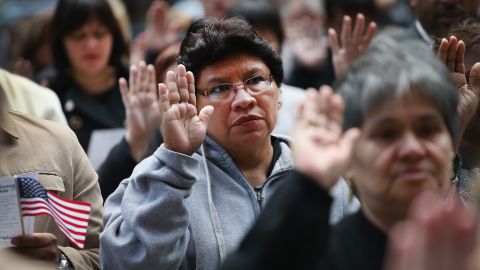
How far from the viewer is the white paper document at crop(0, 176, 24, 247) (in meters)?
3.37

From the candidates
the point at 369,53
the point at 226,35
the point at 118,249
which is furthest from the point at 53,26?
the point at 369,53

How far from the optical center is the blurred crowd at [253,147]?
7.80 feet

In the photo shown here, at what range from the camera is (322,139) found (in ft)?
7.97

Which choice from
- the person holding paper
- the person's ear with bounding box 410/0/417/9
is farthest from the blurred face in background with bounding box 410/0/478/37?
the person holding paper

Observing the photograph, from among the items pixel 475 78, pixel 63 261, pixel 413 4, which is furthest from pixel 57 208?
pixel 413 4

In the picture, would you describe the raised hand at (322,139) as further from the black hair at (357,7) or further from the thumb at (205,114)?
the black hair at (357,7)

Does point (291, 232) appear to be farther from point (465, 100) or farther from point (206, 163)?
point (465, 100)

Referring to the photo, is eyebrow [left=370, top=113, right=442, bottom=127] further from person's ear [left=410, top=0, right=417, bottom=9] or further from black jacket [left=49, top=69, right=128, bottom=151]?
black jacket [left=49, top=69, right=128, bottom=151]

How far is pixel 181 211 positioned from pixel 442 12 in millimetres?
2409

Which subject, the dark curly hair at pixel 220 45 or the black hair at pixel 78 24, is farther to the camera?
the black hair at pixel 78 24

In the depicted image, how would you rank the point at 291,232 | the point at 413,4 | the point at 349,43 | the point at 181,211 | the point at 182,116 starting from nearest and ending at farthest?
1. the point at 291,232
2. the point at 181,211
3. the point at 182,116
4. the point at 349,43
5. the point at 413,4

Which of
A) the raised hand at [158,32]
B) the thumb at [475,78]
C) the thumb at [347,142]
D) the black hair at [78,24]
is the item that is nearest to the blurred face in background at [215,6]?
the raised hand at [158,32]

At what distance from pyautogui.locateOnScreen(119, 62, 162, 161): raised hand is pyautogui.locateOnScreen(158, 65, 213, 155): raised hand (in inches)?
58.7

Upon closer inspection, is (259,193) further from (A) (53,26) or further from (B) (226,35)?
(A) (53,26)
